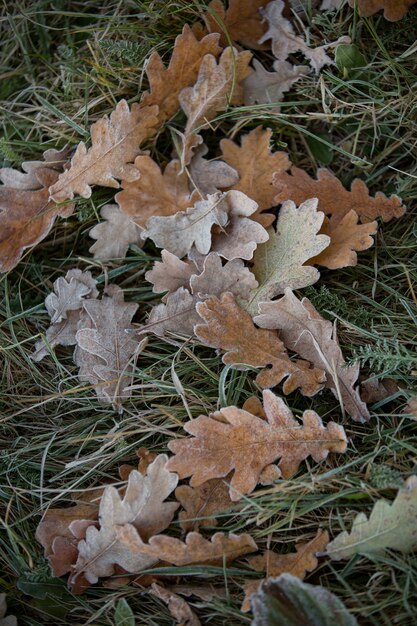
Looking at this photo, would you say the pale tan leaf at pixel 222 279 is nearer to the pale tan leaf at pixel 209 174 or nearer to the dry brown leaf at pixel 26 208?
the pale tan leaf at pixel 209 174

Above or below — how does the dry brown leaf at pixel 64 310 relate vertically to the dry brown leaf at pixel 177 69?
below

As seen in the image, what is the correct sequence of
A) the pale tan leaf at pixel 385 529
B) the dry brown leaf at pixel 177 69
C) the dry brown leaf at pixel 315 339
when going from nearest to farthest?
the pale tan leaf at pixel 385 529 < the dry brown leaf at pixel 315 339 < the dry brown leaf at pixel 177 69

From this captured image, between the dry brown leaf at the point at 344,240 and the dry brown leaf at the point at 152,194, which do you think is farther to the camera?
the dry brown leaf at the point at 152,194

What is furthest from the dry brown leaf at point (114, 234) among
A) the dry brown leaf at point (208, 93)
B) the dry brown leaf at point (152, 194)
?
the dry brown leaf at point (208, 93)

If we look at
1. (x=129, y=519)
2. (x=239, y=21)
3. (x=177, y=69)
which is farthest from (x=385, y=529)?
(x=239, y=21)

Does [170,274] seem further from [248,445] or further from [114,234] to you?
[248,445]

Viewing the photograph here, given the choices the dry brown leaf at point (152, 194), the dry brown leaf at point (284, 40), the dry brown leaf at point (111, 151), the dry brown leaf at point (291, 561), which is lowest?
the dry brown leaf at point (291, 561)
